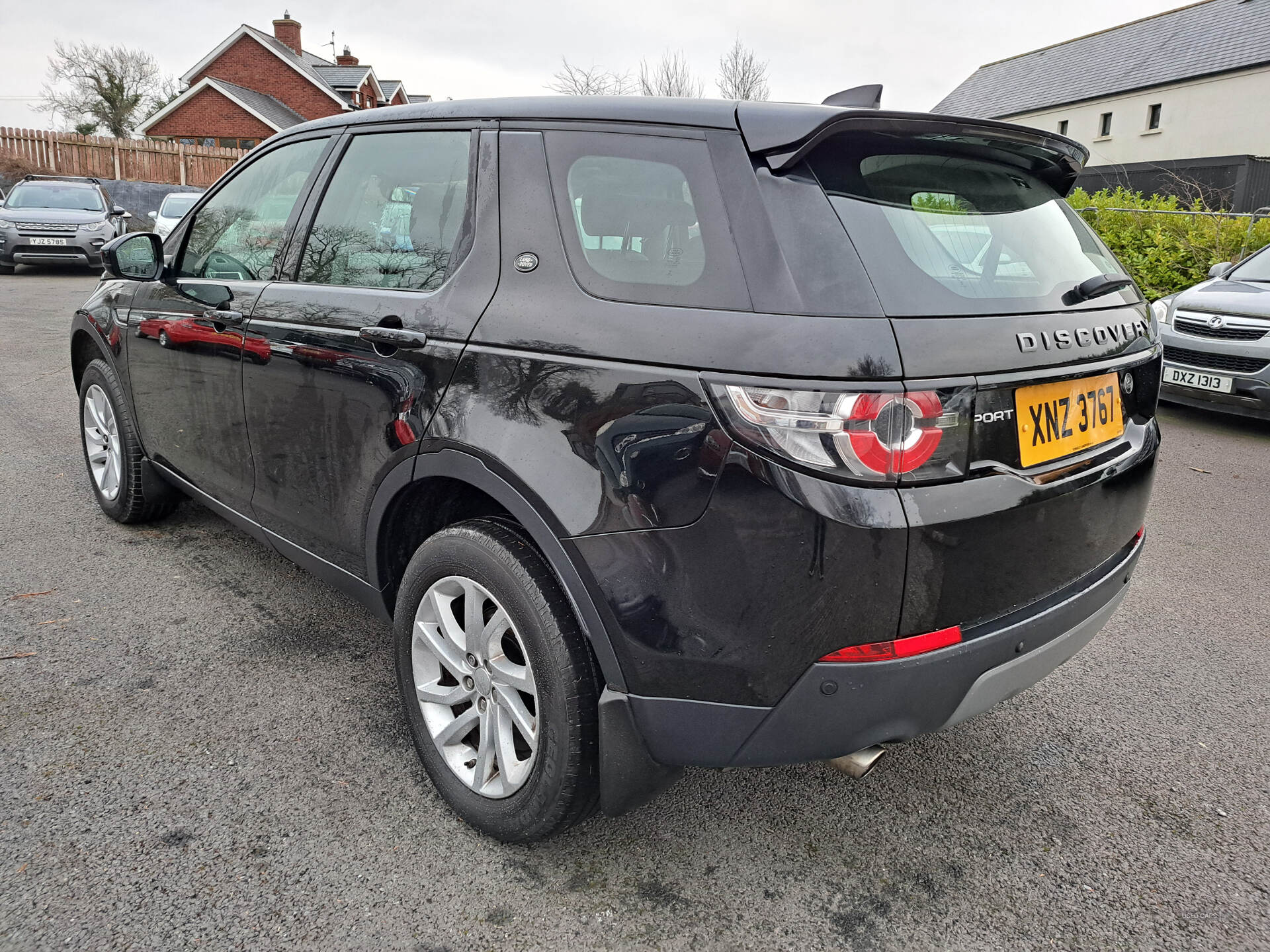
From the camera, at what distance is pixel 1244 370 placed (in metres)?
6.95

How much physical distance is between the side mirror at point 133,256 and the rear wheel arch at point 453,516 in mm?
1919

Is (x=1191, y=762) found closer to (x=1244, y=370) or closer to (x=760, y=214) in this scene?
(x=760, y=214)

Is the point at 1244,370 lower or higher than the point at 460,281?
lower

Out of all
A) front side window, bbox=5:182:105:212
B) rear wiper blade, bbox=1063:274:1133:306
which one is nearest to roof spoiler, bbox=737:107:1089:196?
rear wiper blade, bbox=1063:274:1133:306

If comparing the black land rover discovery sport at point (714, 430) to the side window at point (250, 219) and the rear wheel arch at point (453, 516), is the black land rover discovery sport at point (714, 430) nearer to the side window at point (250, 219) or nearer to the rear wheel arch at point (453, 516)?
the rear wheel arch at point (453, 516)

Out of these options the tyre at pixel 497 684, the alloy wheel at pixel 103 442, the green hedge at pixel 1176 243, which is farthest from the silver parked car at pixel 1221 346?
the alloy wheel at pixel 103 442

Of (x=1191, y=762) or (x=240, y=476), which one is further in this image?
(x=240, y=476)

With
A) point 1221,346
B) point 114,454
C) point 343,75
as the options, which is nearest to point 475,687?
point 114,454

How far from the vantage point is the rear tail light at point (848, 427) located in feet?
5.41

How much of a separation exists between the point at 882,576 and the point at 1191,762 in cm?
163

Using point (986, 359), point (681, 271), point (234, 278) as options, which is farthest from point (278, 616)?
point (986, 359)

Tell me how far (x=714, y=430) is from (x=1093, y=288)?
1.14m

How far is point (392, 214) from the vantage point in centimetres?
254

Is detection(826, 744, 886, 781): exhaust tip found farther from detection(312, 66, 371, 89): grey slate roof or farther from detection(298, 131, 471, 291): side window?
detection(312, 66, 371, 89): grey slate roof
